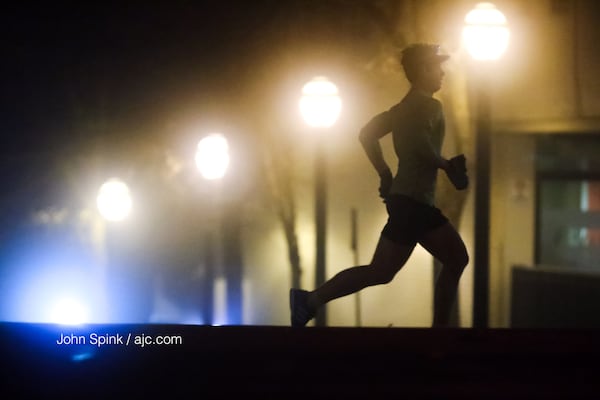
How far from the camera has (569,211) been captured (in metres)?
7.90

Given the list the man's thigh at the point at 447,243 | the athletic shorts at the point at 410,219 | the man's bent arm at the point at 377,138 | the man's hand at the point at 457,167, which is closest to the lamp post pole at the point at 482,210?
the man's thigh at the point at 447,243

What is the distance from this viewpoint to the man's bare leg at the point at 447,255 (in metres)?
4.21

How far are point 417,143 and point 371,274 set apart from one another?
78 centimetres

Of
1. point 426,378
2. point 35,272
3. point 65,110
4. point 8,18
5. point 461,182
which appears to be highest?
point 8,18

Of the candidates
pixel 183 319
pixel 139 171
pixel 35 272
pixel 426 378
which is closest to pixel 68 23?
pixel 139 171

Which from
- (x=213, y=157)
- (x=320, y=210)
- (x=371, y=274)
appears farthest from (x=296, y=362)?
(x=213, y=157)

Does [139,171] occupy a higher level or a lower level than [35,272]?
higher

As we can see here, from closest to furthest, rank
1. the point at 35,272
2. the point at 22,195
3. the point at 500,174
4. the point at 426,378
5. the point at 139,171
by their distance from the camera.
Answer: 1. the point at 426,378
2. the point at 35,272
3. the point at 22,195
4. the point at 500,174
5. the point at 139,171

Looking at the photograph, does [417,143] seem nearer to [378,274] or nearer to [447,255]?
[447,255]

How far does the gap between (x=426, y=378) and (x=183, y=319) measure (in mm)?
3523

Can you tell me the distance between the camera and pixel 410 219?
4.16 metres

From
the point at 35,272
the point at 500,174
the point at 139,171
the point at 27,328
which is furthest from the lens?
the point at 139,171

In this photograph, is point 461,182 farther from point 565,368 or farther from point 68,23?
point 68,23

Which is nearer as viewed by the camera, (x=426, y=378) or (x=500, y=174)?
(x=426, y=378)
